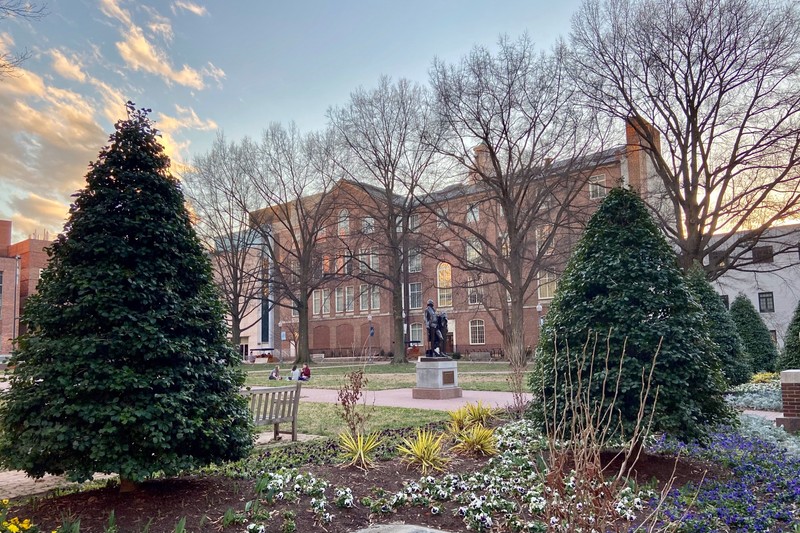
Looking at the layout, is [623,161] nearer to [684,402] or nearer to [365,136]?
[365,136]

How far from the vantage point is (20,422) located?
4.76 meters

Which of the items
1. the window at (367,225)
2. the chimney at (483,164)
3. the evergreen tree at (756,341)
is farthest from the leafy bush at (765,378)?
the window at (367,225)

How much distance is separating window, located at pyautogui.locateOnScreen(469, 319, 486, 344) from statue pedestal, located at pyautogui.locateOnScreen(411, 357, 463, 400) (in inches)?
1338

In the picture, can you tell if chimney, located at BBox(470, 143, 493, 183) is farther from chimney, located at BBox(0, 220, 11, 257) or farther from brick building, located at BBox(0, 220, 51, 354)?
chimney, located at BBox(0, 220, 11, 257)

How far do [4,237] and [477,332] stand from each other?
53001mm

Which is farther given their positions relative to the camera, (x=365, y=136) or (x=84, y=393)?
(x=365, y=136)

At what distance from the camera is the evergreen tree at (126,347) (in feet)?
15.2

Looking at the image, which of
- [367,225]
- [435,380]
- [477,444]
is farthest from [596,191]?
[477,444]

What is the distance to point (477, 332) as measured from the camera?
49.8 m

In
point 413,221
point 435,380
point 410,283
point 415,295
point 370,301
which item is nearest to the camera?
point 435,380

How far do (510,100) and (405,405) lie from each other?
47.0ft

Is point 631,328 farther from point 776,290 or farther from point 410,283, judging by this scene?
point 410,283

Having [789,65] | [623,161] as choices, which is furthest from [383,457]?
[623,161]

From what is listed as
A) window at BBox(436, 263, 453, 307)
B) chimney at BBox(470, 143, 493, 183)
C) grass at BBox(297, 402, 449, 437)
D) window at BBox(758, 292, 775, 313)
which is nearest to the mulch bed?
grass at BBox(297, 402, 449, 437)
